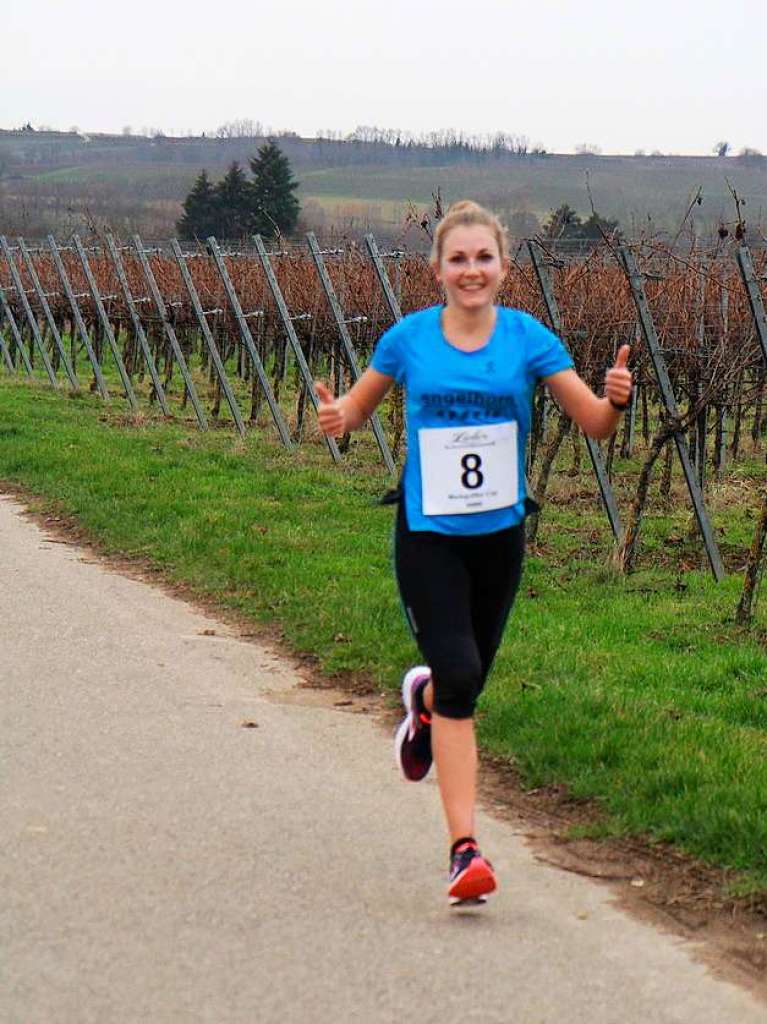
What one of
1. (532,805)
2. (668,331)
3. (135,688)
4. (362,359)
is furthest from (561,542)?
(362,359)

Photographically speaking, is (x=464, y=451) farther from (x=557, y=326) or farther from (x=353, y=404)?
(x=557, y=326)

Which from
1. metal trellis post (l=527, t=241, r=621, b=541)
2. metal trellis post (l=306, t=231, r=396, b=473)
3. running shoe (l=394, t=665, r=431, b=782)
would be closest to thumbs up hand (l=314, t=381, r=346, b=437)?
running shoe (l=394, t=665, r=431, b=782)

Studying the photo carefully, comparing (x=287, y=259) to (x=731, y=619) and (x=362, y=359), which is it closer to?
(x=362, y=359)

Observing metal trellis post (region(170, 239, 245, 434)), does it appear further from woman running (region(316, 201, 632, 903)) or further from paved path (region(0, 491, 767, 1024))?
woman running (region(316, 201, 632, 903))

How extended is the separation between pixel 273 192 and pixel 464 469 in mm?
59558

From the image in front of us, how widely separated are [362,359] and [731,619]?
1468cm

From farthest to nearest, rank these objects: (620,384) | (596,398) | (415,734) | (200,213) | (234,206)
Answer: (234,206) → (200,213) → (415,734) → (596,398) → (620,384)

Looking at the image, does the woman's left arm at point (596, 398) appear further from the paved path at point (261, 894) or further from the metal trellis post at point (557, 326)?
the metal trellis post at point (557, 326)

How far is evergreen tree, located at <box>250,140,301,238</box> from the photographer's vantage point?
6128 cm

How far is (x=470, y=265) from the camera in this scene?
16.1 ft

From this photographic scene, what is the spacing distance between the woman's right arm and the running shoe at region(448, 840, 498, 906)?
1305 millimetres

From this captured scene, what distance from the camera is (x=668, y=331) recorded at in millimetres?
14508

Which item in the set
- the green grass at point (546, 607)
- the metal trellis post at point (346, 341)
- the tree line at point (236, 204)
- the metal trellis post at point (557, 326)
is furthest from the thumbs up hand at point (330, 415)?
the tree line at point (236, 204)

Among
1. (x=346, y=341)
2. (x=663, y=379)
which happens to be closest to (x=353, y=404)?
(x=663, y=379)
